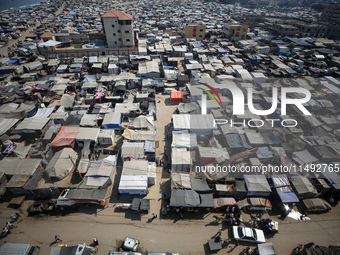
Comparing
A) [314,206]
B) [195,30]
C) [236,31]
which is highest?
[195,30]

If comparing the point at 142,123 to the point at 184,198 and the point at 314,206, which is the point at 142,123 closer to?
the point at 184,198

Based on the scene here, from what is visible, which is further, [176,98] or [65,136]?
[176,98]

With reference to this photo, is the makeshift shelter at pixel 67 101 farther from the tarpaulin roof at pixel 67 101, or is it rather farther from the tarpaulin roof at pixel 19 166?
the tarpaulin roof at pixel 19 166

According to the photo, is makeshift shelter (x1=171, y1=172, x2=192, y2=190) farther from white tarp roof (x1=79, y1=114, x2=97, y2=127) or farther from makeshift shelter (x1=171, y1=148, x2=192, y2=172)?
white tarp roof (x1=79, y1=114, x2=97, y2=127)

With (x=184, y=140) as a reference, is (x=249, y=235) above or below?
below


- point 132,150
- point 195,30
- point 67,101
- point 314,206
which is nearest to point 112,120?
point 132,150

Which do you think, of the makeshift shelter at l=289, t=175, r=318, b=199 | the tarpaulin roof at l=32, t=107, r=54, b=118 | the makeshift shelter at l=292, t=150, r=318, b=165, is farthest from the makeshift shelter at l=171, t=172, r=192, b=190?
the tarpaulin roof at l=32, t=107, r=54, b=118

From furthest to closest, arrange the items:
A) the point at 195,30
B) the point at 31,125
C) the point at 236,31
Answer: the point at 195,30 → the point at 236,31 → the point at 31,125
